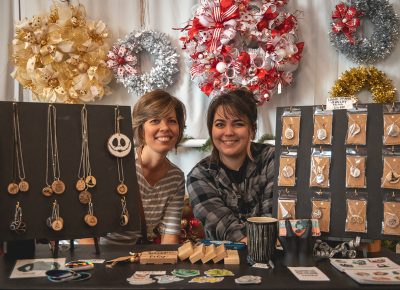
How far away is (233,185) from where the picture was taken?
1589 mm

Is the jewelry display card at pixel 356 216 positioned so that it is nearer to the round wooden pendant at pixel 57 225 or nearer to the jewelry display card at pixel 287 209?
the jewelry display card at pixel 287 209

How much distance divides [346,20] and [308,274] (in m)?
2.18

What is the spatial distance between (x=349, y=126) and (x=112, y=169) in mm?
662

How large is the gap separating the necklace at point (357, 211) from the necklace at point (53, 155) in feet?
2.49

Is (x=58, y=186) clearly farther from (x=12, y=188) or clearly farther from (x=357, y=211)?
(x=357, y=211)

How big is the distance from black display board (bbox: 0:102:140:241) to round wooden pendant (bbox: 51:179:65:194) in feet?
0.04

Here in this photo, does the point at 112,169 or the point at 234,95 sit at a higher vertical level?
the point at 234,95

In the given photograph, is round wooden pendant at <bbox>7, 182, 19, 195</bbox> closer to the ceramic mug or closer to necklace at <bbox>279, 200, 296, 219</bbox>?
the ceramic mug

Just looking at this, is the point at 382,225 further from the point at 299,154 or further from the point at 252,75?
the point at 252,75

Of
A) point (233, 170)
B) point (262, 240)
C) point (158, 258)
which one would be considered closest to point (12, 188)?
point (158, 258)

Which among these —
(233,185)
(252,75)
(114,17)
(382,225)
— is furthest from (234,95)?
(114,17)

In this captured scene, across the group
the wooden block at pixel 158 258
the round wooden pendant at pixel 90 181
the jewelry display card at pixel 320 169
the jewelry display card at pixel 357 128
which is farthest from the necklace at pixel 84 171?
the jewelry display card at pixel 357 128

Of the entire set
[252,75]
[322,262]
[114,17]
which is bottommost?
[322,262]

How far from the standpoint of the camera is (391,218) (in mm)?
1054
